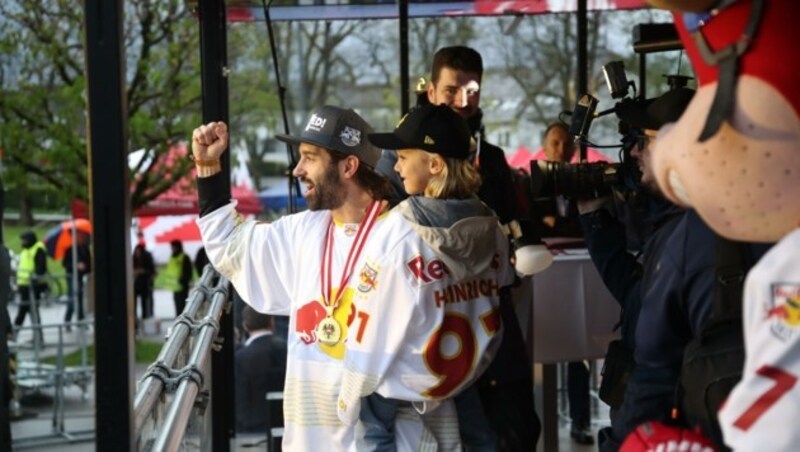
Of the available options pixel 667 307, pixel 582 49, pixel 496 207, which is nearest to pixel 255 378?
pixel 582 49

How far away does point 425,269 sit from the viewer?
421 centimetres

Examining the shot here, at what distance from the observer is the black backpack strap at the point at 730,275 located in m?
2.72

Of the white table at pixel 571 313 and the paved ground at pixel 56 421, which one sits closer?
the white table at pixel 571 313

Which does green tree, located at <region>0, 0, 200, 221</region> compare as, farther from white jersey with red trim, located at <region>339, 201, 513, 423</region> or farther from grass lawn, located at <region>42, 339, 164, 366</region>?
white jersey with red trim, located at <region>339, 201, 513, 423</region>

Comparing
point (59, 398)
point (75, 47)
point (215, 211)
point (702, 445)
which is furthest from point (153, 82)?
point (702, 445)

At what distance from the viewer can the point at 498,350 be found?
15.6ft

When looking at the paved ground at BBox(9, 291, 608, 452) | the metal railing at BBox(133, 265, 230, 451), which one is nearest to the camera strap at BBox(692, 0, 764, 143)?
the metal railing at BBox(133, 265, 230, 451)

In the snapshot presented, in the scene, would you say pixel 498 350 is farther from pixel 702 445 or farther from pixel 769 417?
pixel 769 417

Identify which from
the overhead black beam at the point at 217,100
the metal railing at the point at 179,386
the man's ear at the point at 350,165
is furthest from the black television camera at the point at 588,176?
the overhead black beam at the point at 217,100

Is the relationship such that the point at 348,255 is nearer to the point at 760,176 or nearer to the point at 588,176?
the point at 588,176

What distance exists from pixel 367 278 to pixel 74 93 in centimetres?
1464

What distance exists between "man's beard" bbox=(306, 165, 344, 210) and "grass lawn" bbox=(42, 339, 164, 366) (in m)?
9.30

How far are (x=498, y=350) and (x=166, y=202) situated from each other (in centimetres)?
1615

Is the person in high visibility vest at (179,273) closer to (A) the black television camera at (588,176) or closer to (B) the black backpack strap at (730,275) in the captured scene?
(A) the black television camera at (588,176)
